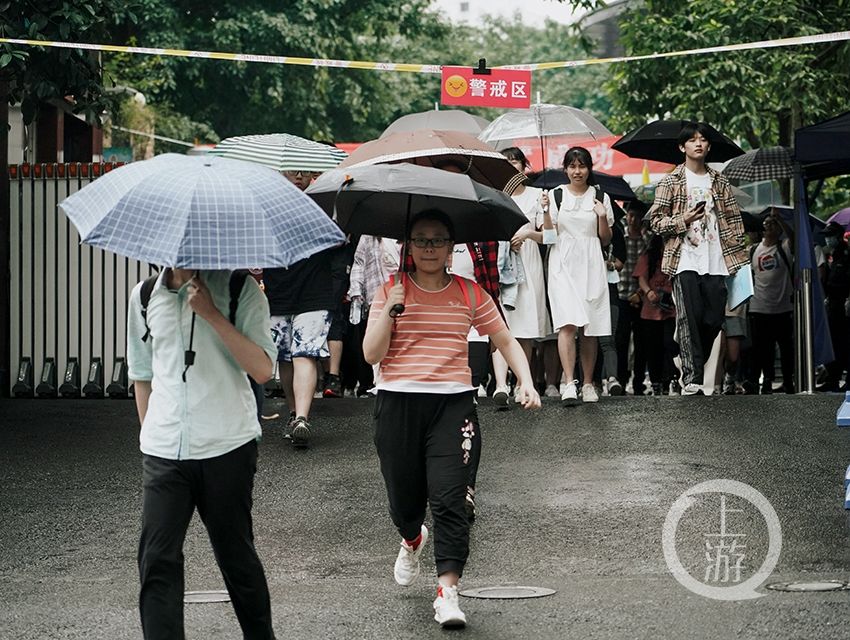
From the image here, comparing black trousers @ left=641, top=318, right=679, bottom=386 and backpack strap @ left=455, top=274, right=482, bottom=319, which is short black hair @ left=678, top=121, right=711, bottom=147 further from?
backpack strap @ left=455, top=274, right=482, bottom=319

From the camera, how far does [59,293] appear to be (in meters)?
14.4

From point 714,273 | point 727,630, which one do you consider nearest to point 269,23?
point 714,273

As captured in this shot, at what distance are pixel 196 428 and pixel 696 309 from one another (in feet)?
26.1

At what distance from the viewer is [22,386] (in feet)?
46.6

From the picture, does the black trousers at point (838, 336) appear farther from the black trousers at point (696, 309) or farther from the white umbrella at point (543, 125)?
the black trousers at point (696, 309)

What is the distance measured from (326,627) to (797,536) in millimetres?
2705

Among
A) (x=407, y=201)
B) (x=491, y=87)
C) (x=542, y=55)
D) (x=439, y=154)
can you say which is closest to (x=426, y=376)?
(x=407, y=201)

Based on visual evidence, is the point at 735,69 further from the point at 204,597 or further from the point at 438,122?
the point at 204,597

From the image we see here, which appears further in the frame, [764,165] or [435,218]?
[764,165]

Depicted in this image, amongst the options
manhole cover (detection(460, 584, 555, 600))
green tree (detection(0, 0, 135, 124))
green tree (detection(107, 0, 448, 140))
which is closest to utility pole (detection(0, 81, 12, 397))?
green tree (detection(0, 0, 135, 124))

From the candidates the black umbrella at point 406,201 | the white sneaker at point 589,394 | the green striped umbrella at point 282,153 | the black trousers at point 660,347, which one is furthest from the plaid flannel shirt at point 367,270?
the black umbrella at point 406,201

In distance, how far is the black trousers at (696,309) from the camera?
1264 cm

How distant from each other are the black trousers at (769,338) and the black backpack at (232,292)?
11262mm

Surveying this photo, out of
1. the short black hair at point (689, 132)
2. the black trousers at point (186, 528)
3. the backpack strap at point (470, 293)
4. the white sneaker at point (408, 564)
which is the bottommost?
the white sneaker at point (408, 564)
